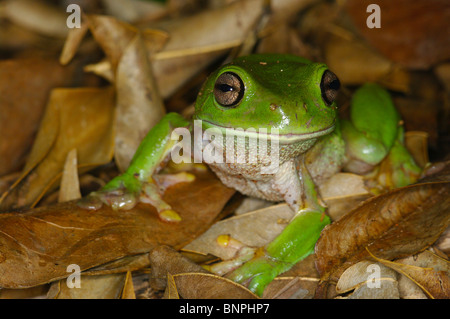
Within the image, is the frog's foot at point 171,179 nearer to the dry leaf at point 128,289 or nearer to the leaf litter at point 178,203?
the leaf litter at point 178,203

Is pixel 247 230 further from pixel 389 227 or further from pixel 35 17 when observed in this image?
pixel 35 17

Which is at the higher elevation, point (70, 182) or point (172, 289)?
point (70, 182)

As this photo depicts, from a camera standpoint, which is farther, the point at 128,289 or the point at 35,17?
the point at 35,17

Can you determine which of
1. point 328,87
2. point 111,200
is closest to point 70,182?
point 111,200

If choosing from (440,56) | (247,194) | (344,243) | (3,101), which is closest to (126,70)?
(3,101)

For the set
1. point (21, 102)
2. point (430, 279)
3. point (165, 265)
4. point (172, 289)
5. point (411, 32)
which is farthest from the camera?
point (411, 32)

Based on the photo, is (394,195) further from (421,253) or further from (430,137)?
(430,137)


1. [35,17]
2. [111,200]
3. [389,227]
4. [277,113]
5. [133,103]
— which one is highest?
[35,17]

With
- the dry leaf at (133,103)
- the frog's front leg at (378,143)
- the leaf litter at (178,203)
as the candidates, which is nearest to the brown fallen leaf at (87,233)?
the leaf litter at (178,203)
